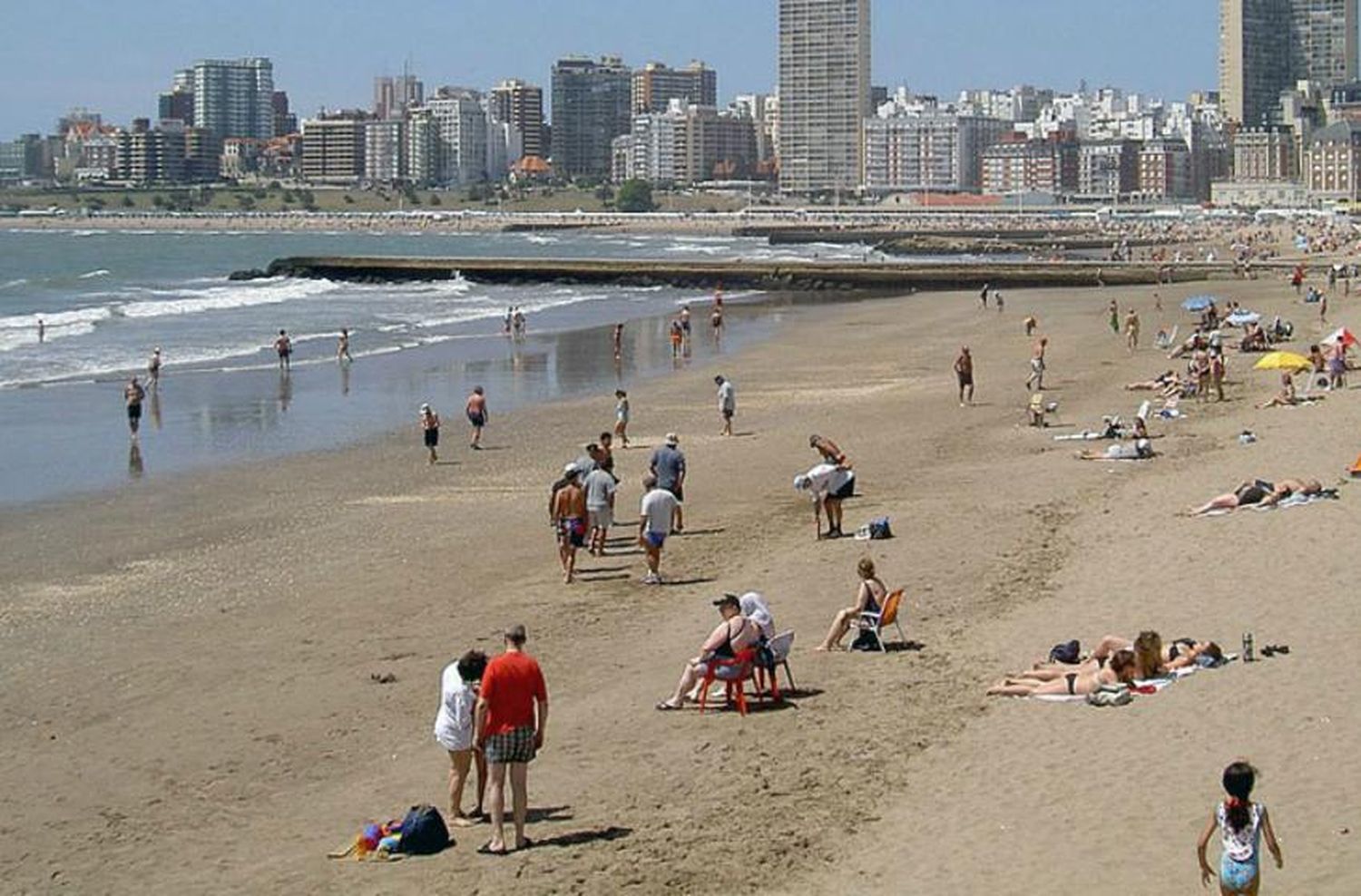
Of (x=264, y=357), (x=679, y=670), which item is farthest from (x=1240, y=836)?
(x=264, y=357)

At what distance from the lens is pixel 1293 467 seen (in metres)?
17.4

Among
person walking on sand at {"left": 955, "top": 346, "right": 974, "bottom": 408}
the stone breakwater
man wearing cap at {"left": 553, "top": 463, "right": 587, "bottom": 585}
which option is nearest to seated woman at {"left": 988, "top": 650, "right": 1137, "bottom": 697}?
man wearing cap at {"left": 553, "top": 463, "right": 587, "bottom": 585}

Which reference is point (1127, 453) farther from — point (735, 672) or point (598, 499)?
point (735, 672)

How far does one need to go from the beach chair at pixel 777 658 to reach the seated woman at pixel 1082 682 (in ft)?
3.93

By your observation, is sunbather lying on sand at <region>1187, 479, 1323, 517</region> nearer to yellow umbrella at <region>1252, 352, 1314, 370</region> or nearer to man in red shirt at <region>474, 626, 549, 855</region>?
man in red shirt at <region>474, 626, 549, 855</region>

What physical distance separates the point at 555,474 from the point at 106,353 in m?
21.8

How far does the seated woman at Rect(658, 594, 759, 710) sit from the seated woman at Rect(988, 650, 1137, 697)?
1.43m

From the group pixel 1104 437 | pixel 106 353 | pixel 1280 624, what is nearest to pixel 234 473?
pixel 1104 437

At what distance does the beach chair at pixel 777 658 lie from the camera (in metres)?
10.9

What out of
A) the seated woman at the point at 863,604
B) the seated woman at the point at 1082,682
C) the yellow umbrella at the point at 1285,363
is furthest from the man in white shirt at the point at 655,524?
the yellow umbrella at the point at 1285,363

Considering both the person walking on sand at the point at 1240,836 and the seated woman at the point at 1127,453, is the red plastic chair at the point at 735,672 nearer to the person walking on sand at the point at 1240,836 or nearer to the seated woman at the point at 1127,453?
the person walking on sand at the point at 1240,836

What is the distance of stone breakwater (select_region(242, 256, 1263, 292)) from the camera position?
62438mm

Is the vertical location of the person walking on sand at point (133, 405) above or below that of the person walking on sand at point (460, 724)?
above

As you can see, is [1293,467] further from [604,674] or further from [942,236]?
[942,236]
